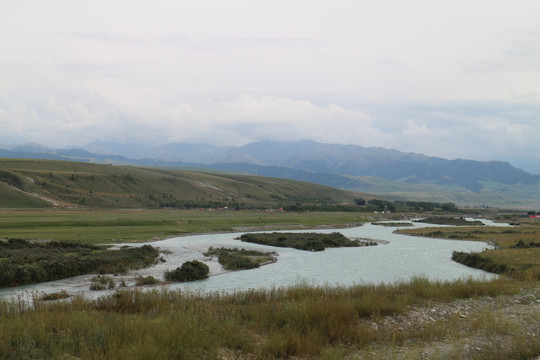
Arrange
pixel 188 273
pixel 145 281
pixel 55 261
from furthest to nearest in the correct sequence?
pixel 55 261
pixel 188 273
pixel 145 281

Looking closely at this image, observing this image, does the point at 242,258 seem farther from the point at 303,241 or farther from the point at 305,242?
the point at 303,241

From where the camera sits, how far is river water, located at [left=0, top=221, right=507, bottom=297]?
100 feet

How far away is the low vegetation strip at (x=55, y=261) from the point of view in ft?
102

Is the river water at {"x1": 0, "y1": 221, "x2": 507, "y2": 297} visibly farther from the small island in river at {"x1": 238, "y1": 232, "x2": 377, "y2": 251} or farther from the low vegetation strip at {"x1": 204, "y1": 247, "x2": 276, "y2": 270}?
the small island in river at {"x1": 238, "y1": 232, "x2": 377, "y2": 251}

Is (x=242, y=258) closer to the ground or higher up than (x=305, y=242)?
higher up

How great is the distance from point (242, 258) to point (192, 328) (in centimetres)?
3142

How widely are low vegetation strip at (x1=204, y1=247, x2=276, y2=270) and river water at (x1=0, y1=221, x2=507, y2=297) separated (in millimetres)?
984

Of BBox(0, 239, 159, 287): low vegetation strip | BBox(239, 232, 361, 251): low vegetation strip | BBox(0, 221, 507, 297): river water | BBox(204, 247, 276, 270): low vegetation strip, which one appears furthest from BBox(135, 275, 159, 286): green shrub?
BBox(239, 232, 361, 251): low vegetation strip

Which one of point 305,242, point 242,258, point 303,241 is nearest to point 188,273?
point 242,258

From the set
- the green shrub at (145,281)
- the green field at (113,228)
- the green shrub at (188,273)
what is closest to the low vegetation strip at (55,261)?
the green shrub at (188,273)

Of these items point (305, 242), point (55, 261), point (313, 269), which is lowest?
point (305, 242)

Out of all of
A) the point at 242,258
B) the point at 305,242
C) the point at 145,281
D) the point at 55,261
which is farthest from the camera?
the point at 305,242

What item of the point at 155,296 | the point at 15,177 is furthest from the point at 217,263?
the point at 15,177

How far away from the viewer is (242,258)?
43.4m
